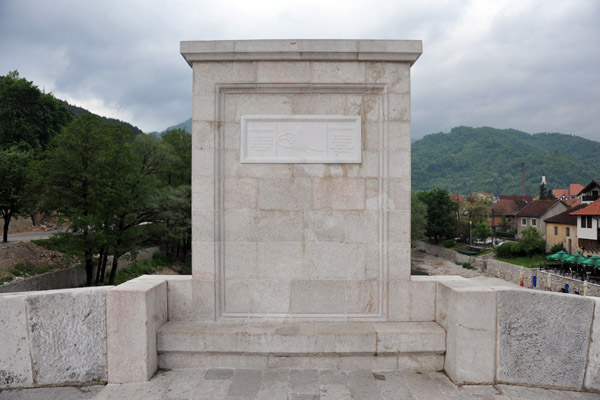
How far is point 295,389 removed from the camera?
4246mm

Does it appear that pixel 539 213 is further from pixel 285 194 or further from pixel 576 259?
pixel 285 194

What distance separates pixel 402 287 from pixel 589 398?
2541mm

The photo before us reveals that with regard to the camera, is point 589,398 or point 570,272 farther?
point 570,272

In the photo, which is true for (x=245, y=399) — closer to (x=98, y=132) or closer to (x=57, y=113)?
(x=98, y=132)

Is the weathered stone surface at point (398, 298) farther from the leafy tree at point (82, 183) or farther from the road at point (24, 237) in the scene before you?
the road at point (24, 237)

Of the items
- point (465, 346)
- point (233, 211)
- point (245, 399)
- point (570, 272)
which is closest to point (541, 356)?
point (465, 346)

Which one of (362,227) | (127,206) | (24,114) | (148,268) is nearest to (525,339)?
(362,227)

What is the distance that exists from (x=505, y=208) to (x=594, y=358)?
8061 cm

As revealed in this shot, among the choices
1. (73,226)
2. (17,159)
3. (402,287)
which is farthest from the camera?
(17,159)

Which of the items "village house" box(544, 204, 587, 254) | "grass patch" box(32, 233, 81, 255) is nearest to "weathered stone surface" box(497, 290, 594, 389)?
"grass patch" box(32, 233, 81, 255)

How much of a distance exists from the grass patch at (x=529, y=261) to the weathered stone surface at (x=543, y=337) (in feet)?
127

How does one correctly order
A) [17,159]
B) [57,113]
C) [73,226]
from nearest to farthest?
[73,226] → [17,159] → [57,113]

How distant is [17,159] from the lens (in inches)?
1081

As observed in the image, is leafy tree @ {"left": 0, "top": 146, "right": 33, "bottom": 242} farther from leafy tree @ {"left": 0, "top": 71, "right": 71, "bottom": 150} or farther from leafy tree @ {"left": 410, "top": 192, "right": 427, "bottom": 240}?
leafy tree @ {"left": 410, "top": 192, "right": 427, "bottom": 240}
